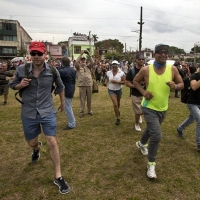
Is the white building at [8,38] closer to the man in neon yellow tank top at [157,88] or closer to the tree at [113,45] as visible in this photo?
the tree at [113,45]

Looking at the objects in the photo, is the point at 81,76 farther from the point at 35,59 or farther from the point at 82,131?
the point at 35,59

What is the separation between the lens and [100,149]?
4340mm

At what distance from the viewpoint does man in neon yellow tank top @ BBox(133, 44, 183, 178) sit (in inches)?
120

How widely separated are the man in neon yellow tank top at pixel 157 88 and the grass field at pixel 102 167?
0.36 m

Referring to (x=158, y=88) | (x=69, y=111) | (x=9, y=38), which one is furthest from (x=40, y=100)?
(x=9, y=38)

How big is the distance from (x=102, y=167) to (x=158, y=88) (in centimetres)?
164

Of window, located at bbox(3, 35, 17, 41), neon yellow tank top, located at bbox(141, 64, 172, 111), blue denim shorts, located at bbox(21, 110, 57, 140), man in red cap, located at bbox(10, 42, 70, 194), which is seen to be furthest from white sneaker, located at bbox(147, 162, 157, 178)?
window, located at bbox(3, 35, 17, 41)

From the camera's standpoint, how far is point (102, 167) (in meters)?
3.62

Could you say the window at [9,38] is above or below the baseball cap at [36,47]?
above

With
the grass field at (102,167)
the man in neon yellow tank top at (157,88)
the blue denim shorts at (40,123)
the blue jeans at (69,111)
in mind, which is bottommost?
the grass field at (102,167)

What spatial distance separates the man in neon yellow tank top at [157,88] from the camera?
304 cm

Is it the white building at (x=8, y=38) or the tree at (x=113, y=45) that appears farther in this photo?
the tree at (x=113, y=45)

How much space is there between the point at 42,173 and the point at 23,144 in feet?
4.72

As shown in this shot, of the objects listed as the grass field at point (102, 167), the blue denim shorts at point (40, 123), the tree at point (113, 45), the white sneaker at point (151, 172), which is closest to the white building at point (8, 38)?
the tree at point (113, 45)
